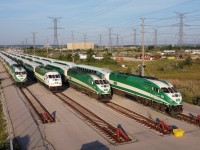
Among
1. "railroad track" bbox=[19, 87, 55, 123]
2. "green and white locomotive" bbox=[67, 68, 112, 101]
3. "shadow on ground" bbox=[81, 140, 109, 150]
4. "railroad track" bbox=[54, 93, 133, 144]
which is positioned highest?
"green and white locomotive" bbox=[67, 68, 112, 101]

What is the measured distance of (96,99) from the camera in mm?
33406

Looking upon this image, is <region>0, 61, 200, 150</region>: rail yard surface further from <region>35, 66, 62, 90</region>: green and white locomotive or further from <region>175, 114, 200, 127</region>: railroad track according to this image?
<region>35, 66, 62, 90</region>: green and white locomotive

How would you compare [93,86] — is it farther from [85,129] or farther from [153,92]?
[85,129]

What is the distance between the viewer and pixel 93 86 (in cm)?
3306

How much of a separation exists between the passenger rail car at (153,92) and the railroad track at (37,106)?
31.9 feet

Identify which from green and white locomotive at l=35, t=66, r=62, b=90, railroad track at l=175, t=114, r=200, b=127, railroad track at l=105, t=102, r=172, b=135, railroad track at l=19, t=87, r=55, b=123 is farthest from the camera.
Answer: green and white locomotive at l=35, t=66, r=62, b=90

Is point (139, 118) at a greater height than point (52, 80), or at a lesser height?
lesser

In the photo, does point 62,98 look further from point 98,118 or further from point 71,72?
point 98,118

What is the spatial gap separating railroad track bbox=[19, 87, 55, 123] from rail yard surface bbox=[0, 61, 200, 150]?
1.25 feet

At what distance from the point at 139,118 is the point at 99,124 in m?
3.99

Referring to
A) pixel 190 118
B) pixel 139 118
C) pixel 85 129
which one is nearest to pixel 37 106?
pixel 85 129

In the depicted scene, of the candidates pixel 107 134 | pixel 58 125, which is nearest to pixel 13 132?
pixel 58 125

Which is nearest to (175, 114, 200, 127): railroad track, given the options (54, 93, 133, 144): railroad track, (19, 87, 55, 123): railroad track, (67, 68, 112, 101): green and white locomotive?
(54, 93, 133, 144): railroad track

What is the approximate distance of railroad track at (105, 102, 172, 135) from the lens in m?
21.9
